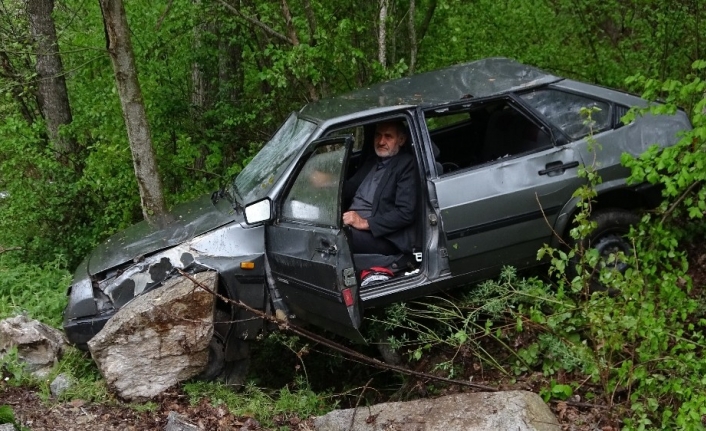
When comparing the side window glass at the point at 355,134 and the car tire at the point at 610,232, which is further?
the car tire at the point at 610,232

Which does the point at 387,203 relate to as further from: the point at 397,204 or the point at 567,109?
the point at 567,109

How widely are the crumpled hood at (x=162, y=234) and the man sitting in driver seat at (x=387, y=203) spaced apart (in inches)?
37.5

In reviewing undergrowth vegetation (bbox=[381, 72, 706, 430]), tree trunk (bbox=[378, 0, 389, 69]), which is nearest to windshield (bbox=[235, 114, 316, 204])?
undergrowth vegetation (bbox=[381, 72, 706, 430])

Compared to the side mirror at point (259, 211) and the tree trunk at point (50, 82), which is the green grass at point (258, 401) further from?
the tree trunk at point (50, 82)

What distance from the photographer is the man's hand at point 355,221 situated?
217 inches

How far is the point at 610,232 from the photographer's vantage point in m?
5.69

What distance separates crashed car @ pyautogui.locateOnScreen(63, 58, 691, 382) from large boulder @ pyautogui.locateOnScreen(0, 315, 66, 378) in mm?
455

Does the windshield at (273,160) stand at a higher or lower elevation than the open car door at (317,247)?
higher

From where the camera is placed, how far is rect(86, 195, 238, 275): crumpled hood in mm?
5414

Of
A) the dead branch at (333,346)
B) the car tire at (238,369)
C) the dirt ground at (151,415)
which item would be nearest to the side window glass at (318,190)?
the dead branch at (333,346)

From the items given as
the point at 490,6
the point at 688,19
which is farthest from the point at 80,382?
the point at 688,19

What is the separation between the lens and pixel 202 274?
17.1 ft

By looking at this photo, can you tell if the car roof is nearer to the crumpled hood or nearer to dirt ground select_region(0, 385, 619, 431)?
the crumpled hood

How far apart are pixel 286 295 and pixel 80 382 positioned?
1.68m
